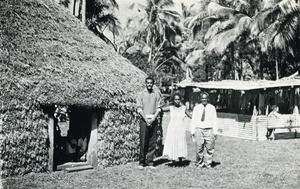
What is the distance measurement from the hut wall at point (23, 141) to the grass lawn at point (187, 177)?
0.90ft

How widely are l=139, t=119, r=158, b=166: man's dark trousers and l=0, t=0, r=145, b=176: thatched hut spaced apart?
0.82 m

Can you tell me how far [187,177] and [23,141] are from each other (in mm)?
3592

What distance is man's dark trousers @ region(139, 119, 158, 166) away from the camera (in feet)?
28.4

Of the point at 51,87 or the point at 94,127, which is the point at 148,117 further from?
the point at 51,87

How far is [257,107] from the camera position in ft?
58.9

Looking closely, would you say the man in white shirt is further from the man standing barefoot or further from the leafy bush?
the leafy bush

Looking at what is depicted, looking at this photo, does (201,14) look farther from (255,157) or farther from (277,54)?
(255,157)

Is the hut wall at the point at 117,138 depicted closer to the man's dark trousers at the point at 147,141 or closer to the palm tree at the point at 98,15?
the man's dark trousers at the point at 147,141

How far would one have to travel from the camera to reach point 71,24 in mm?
10797

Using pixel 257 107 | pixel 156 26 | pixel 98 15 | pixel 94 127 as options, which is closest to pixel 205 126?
pixel 94 127

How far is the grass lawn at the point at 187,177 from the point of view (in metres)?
7.25

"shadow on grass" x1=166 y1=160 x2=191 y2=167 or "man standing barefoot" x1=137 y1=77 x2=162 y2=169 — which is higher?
"man standing barefoot" x1=137 y1=77 x2=162 y2=169

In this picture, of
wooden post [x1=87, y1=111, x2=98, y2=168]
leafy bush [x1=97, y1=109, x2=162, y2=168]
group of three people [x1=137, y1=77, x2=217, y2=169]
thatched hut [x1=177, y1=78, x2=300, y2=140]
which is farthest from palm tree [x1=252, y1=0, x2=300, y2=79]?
wooden post [x1=87, y1=111, x2=98, y2=168]

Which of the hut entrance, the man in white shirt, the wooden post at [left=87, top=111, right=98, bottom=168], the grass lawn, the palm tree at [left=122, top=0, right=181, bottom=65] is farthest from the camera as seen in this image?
the palm tree at [left=122, top=0, right=181, bottom=65]
